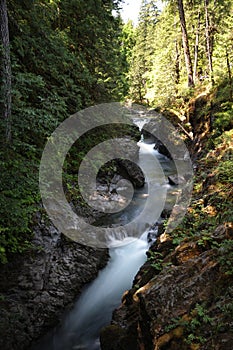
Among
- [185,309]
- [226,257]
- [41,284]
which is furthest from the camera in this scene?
[41,284]

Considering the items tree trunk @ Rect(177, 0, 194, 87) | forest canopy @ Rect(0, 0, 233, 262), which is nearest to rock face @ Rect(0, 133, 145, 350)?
forest canopy @ Rect(0, 0, 233, 262)

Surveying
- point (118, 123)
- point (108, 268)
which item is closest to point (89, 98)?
point (118, 123)

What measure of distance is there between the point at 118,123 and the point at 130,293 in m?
7.42

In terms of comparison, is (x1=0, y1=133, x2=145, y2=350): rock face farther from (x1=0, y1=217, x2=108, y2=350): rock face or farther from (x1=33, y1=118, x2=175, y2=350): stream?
(x1=33, y1=118, x2=175, y2=350): stream

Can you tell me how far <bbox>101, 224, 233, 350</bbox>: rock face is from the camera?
3.20m

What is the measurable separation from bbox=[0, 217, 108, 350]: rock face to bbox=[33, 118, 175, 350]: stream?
280 mm

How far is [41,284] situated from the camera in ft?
20.0

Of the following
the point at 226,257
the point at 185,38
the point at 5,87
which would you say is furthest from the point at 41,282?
the point at 185,38

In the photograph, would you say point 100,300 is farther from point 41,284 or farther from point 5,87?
point 5,87

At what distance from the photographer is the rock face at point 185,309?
320 centimetres

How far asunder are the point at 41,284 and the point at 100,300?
1.94 meters

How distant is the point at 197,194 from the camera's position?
8.29m

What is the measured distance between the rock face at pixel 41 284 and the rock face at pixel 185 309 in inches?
Answer: 64.7

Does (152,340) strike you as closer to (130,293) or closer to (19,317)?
(130,293)
